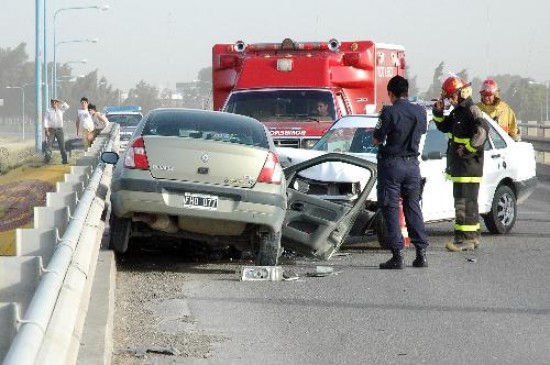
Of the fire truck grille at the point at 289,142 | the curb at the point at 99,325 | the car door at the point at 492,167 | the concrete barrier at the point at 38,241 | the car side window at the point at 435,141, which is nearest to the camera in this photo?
the curb at the point at 99,325

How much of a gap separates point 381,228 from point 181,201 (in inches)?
104

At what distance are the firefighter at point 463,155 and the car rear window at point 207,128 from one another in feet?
8.32

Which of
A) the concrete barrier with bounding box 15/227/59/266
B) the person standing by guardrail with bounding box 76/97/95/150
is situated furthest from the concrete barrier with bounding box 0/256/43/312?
the person standing by guardrail with bounding box 76/97/95/150

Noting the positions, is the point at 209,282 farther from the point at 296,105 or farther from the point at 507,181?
the point at 296,105

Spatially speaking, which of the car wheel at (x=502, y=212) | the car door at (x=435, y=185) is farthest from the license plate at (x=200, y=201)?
the car wheel at (x=502, y=212)

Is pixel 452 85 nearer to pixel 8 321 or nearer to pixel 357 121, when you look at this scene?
pixel 357 121

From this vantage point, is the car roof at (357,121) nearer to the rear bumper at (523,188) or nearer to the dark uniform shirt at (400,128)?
the rear bumper at (523,188)

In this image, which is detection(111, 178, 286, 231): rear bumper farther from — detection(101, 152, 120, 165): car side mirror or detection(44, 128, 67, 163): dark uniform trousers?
detection(44, 128, 67, 163): dark uniform trousers

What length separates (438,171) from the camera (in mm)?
13750

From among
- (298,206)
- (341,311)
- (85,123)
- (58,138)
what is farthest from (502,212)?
(58,138)

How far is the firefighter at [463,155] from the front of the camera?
43.4ft

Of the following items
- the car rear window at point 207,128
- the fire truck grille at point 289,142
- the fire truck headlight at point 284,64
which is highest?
the fire truck headlight at point 284,64

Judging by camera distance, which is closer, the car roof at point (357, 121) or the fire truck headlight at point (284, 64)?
the car roof at point (357, 121)

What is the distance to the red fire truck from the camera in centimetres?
1911
